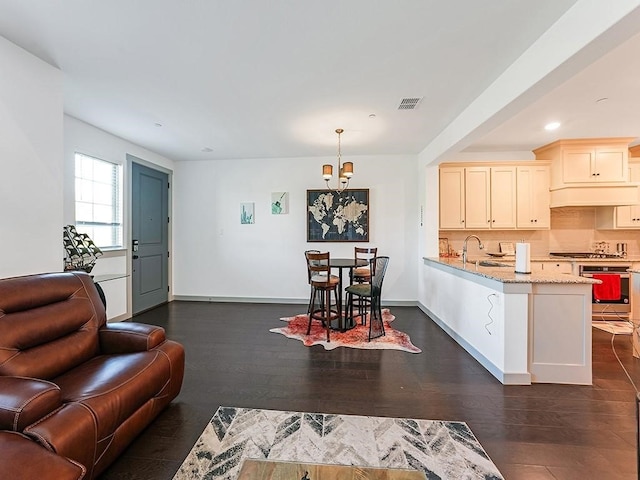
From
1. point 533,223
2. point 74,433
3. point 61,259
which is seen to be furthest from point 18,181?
point 533,223

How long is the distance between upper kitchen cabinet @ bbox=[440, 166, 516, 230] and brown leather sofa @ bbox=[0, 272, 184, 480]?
437cm

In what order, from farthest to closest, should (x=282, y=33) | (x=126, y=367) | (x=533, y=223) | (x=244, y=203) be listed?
(x=244, y=203), (x=533, y=223), (x=282, y=33), (x=126, y=367)

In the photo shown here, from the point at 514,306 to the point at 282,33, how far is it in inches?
114

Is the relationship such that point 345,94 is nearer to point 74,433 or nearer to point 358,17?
point 358,17

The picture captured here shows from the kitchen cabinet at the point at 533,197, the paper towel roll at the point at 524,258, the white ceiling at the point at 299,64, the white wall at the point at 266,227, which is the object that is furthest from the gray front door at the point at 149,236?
the kitchen cabinet at the point at 533,197

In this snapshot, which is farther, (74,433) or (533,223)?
(533,223)

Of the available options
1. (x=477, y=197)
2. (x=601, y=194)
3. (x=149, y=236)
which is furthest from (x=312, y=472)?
(x=601, y=194)

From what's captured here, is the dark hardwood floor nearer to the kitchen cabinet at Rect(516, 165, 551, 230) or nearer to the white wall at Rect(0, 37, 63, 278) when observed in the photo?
the white wall at Rect(0, 37, 63, 278)

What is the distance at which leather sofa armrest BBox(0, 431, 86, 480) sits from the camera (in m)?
1.03

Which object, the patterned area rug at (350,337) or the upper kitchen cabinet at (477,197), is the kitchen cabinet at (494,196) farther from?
the patterned area rug at (350,337)

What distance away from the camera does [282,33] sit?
208 centimetres

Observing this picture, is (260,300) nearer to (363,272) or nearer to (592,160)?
(363,272)

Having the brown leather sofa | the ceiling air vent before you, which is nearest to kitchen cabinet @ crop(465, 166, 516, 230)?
the ceiling air vent

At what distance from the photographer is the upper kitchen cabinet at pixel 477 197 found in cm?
471
